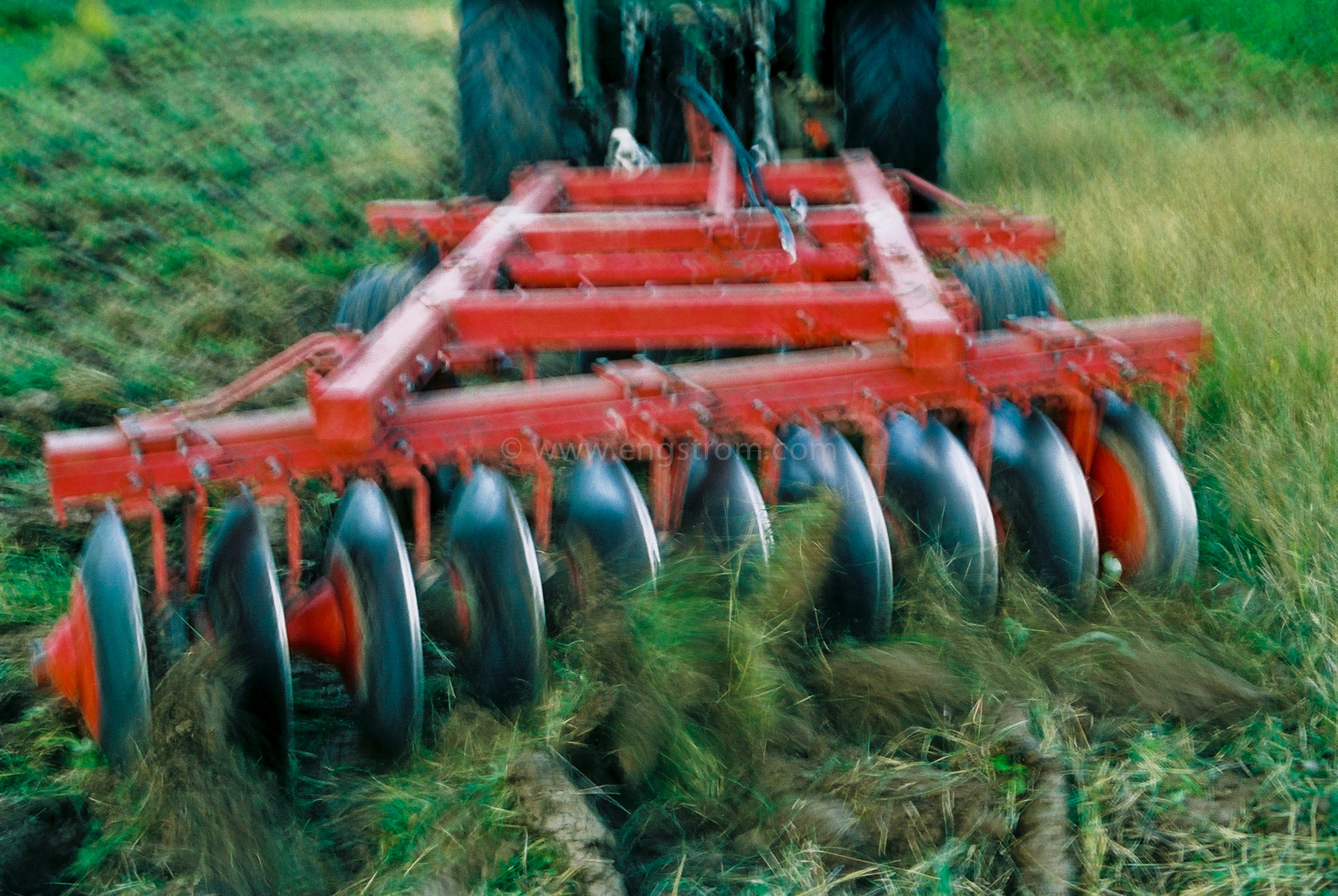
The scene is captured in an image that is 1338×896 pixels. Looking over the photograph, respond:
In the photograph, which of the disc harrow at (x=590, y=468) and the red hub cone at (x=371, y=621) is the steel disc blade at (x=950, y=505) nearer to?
the disc harrow at (x=590, y=468)

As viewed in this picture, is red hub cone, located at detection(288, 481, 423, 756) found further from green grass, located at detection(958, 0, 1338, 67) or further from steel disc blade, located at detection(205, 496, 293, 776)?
green grass, located at detection(958, 0, 1338, 67)

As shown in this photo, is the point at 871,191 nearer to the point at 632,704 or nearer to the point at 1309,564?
the point at 1309,564

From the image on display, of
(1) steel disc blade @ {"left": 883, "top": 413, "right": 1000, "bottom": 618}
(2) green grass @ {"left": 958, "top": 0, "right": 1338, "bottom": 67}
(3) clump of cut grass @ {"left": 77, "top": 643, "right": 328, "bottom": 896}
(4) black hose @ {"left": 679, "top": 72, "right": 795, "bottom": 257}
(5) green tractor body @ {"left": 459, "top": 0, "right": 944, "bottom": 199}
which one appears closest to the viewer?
(3) clump of cut grass @ {"left": 77, "top": 643, "right": 328, "bottom": 896}

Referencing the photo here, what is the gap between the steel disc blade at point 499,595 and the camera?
1.89 metres

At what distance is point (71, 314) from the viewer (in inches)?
157

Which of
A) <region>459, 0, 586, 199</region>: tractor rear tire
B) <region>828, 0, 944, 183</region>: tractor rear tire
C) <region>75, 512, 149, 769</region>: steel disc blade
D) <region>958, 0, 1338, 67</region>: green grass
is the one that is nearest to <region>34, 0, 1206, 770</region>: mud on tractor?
<region>75, 512, 149, 769</region>: steel disc blade

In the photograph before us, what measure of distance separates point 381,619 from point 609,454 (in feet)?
1.60

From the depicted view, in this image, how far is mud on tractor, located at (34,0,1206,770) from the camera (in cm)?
185

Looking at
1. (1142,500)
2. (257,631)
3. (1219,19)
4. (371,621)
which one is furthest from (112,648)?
(1219,19)

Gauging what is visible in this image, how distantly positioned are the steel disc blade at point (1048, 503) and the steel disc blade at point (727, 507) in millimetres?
488

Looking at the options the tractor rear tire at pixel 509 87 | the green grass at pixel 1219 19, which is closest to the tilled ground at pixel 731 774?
the tractor rear tire at pixel 509 87

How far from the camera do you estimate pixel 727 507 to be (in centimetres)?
207

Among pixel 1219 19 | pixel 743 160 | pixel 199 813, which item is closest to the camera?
pixel 199 813

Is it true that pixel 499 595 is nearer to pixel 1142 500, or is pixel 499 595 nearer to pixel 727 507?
pixel 727 507
